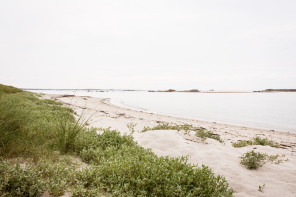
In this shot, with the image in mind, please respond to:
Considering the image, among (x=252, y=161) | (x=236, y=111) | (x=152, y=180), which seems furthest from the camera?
(x=236, y=111)

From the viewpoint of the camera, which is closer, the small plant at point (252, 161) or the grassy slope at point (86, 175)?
the grassy slope at point (86, 175)

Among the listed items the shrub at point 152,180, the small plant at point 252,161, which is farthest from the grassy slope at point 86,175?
the small plant at point 252,161

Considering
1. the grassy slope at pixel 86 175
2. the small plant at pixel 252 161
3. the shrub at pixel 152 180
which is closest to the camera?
the grassy slope at pixel 86 175

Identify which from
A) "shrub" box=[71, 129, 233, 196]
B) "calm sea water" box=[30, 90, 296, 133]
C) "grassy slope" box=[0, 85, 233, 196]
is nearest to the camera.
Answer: "grassy slope" box=[0, 85, 233, 196]

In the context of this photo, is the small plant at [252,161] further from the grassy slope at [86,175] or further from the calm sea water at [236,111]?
the calm sea water at [236,111]

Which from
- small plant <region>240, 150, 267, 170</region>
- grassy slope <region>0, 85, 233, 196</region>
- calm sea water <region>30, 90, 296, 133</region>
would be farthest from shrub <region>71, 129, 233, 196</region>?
calm sea water <region>30, 90, 296, 133</region>

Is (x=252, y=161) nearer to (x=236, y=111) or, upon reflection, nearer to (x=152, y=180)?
(x=152, y=180)

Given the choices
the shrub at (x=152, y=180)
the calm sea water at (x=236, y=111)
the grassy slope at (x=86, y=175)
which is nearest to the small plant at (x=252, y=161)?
the grassy slope at (x=86, y=175)

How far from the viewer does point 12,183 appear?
301 centimetres

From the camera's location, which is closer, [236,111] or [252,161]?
[252,161]

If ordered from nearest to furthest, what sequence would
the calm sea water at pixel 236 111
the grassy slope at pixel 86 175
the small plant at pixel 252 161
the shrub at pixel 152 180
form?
the grassy slope at pixel 86 175 < the shrub at pixel 152 180 < the small plant at pixel 252 161 < the calm sea water at pixel 236 111

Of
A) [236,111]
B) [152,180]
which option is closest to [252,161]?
[152,180]

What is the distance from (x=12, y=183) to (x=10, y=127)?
8.21ft

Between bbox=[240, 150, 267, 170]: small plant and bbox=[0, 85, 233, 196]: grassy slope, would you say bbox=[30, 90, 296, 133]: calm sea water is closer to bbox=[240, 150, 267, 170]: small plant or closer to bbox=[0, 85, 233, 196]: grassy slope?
bbox=[240, 150, 267, 170]: small plant
